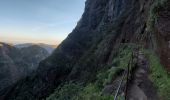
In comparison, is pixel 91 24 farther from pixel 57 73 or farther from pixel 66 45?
pixel 57 73

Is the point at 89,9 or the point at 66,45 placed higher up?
the point at 89,9

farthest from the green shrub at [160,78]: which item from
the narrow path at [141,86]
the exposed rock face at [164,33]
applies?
the exposed rock face at [164,33]

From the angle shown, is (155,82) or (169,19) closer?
(155,82)

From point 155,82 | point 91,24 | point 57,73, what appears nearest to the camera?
point 155,82

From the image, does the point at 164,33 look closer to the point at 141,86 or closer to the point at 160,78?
the point at 160,78

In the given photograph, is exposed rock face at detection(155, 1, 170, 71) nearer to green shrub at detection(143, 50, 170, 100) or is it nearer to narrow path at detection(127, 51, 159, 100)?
green shrub at detection(143, 50, 170, 100)

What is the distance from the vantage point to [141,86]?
12.5 m

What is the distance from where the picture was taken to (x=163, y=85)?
36.0ft

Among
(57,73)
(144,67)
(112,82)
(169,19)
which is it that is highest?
(169,19)

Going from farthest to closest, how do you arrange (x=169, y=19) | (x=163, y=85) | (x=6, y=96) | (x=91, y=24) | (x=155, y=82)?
(x=6, y=96), (x=91, y=24), (x=169, y=19), (x=155, y=82), (x=163, y=85)

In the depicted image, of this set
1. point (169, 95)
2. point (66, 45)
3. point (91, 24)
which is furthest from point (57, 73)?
point (169, 95)

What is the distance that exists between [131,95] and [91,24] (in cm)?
9717

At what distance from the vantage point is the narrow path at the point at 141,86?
1113 cm

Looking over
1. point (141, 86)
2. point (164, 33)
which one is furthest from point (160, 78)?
point (164, 33)
